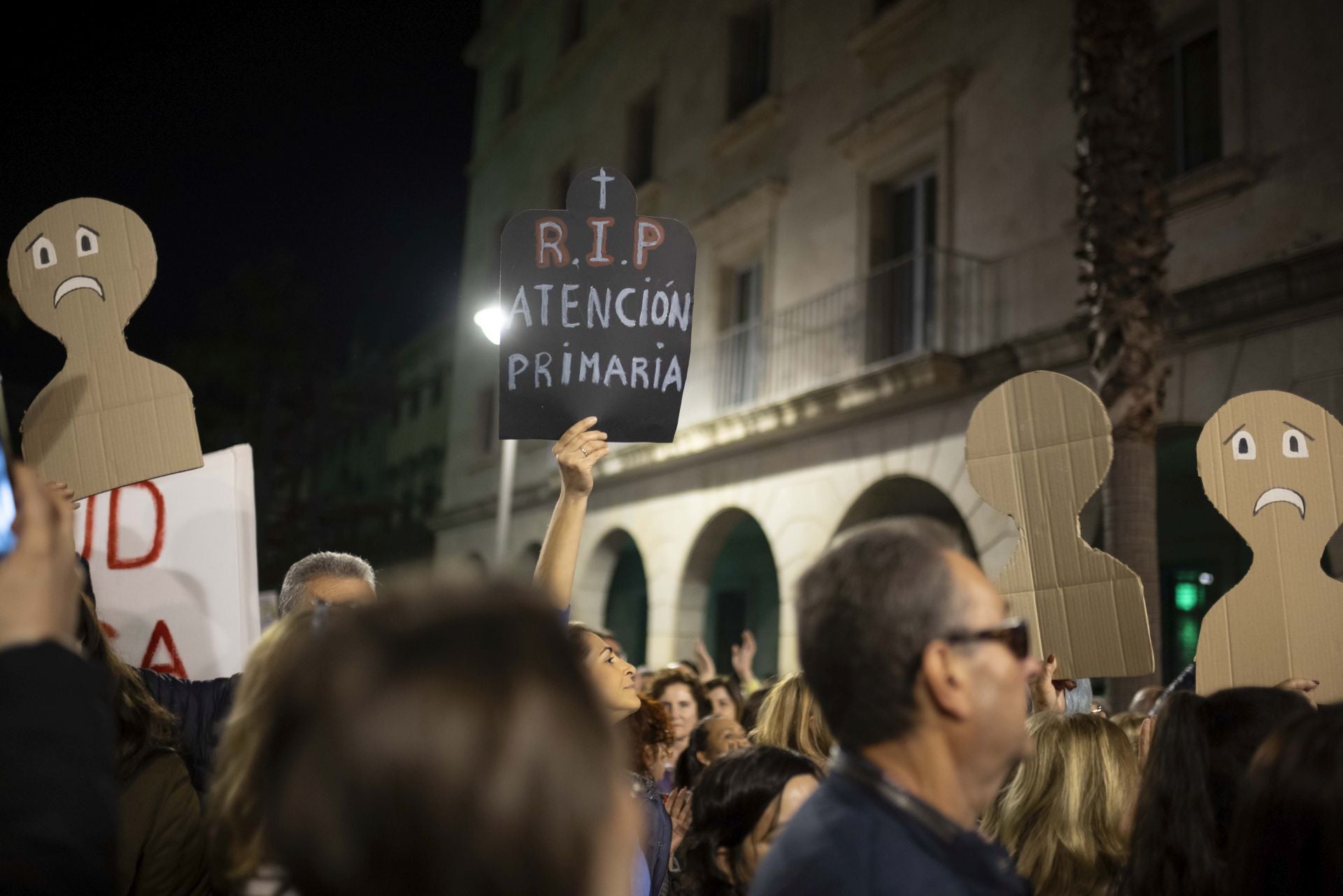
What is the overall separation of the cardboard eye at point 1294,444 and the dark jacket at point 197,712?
3.00 meters

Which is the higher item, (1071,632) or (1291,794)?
(1071,632)

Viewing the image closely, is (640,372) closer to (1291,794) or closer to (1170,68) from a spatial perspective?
(1291,794)

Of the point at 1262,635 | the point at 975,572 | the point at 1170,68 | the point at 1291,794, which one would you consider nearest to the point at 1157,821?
the point at 1291,794

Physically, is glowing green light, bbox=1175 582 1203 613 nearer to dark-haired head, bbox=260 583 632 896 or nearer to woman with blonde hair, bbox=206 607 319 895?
woman with blonde hair, bbox=206 607 319 895

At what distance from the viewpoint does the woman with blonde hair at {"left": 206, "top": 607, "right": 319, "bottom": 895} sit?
1.42m

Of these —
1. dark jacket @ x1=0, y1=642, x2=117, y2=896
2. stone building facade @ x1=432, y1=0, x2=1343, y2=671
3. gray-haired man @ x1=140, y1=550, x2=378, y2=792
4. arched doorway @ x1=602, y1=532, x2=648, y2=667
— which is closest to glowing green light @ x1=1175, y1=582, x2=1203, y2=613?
stone building facade @ x1=432, y1=0, x2=1343, y2=671

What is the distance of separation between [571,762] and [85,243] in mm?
2716

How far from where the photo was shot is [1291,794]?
1.64 meters

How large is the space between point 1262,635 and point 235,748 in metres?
2.91

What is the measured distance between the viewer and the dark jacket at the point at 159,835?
2.06 metres

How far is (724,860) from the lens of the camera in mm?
2486

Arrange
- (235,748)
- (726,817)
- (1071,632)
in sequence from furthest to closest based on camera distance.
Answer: (1071,632)
(726,817)
(235,748)

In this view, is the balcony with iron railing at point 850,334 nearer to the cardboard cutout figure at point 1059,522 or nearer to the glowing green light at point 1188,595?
the glowing green light at point 1188,595

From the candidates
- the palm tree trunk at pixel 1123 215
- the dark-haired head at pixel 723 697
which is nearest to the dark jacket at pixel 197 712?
the dark-haired head at pixel 723 697
